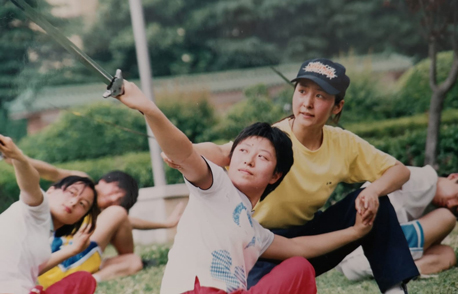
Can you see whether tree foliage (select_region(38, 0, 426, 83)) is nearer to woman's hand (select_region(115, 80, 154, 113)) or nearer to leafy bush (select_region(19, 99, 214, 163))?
leafy bush (select_region(19, 99, 214, 163))

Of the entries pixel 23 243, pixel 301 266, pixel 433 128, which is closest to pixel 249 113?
pixel 433 128

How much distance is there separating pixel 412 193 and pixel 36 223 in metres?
1.14

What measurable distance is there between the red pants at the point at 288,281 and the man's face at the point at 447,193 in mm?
967

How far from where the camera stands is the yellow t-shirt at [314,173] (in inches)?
58.8

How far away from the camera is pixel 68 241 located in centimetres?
181

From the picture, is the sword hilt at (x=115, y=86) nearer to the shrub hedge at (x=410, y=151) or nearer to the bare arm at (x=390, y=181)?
the bare arm at (x=390, y=181)

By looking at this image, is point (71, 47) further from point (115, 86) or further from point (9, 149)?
point (9, 149)

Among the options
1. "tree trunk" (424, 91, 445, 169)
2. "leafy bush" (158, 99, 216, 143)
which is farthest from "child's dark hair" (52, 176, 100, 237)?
"tree trunk" (424, 91, 445, 169)

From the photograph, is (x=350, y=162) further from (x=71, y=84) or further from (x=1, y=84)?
(x=71, y=84)

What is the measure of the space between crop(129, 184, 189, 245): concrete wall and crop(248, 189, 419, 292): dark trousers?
1150 mm

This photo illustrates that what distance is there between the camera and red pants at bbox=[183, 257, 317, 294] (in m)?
1.16

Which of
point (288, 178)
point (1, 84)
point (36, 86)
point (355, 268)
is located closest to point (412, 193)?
point (355, 268)

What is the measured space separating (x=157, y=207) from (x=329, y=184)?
130 centimetres

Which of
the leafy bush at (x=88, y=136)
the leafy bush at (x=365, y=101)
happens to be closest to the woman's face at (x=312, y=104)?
the leafy bush at (x=365, y=101)
